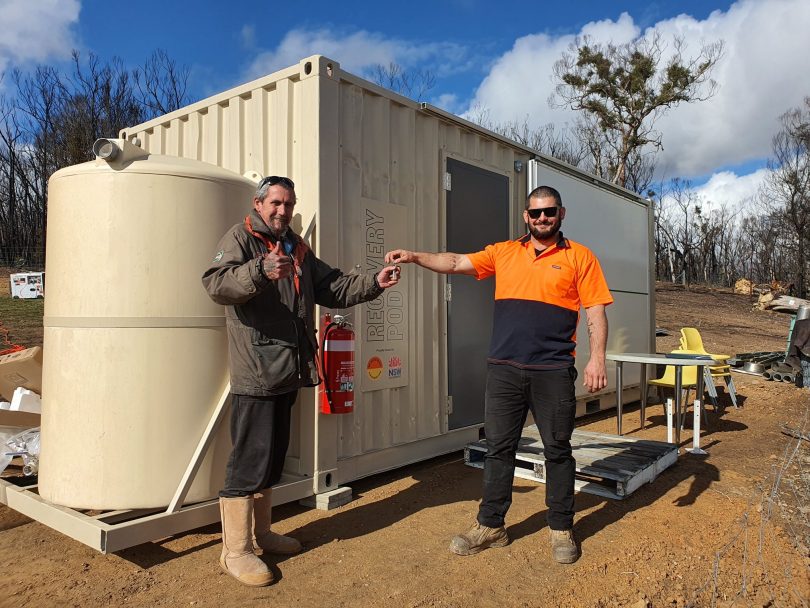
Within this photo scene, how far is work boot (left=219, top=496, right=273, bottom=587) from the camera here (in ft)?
10.3

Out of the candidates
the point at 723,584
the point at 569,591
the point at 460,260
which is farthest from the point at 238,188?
the point at 723,584

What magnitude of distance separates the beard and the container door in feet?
6.40

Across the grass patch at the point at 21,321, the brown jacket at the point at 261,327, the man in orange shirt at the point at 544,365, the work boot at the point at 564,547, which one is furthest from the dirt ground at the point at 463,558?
the grass patch at the point at 21,321

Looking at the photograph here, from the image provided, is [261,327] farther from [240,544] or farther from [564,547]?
[564,547]

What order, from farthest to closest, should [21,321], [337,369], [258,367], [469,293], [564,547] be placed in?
[21,321], [469,293], [337,369], [564,547], [258,367]

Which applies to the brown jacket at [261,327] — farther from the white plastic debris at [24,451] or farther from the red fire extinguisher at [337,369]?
the white plastic debris at [24,451]

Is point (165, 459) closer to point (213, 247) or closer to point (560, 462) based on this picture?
point (213, 247)

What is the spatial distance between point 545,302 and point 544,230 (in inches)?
17.0

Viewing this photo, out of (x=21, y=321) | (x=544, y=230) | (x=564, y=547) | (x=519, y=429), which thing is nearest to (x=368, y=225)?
(x=544, y=230)

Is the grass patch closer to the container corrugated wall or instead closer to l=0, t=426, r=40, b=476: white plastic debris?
l=0, t=426, r=40, b=476: white plastic debris

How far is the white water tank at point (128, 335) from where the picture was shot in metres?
3.47

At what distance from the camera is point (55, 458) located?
359 cm

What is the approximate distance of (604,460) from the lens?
16.3 feet

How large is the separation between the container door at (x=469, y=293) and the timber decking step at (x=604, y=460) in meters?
0.56
